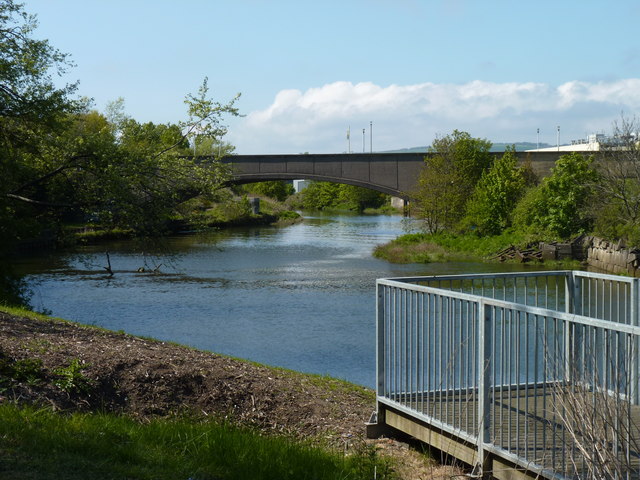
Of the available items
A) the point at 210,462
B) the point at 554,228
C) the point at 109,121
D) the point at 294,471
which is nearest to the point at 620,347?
the point at 294,471

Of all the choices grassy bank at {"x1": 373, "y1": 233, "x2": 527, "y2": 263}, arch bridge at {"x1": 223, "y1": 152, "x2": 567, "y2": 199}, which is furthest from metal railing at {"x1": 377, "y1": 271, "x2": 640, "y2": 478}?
arch bridge at {"x1": 223, "y1": 152, "x2": 567, "y2": 199}

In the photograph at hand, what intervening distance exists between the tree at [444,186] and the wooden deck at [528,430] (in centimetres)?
4804

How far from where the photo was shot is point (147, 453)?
6559 millimetres

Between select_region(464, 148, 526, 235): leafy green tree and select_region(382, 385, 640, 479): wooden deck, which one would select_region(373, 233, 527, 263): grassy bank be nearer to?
select_region(464, 148, 526, 235): leafy green tree

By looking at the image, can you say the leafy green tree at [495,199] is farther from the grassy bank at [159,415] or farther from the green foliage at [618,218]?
the grassy bank at [159,415]

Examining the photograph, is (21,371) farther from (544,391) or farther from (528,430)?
(544,391)

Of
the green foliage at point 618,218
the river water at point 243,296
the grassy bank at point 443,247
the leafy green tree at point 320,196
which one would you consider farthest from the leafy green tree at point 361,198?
the green foliage at point 618,218

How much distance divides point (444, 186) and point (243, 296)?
2834 centimetres

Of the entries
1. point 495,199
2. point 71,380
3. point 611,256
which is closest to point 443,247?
point 495,199

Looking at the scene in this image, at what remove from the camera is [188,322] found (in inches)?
982

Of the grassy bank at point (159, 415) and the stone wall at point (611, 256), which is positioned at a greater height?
the grassy bank at point (159, 415)

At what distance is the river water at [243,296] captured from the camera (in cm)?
2044

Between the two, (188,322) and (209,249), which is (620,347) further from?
(209,249)

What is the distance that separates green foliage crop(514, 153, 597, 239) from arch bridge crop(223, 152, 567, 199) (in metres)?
12.8
